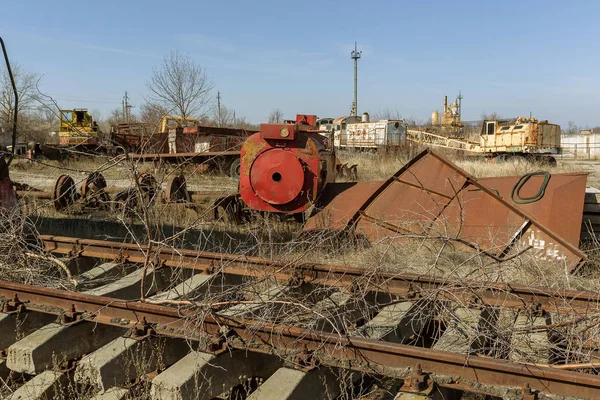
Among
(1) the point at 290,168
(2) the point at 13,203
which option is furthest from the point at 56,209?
(1) the point at 290,168

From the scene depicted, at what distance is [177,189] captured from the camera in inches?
375

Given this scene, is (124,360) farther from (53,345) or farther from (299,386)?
(299,386)

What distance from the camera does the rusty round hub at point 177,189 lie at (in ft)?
29.8

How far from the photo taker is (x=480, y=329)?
371 centimetres

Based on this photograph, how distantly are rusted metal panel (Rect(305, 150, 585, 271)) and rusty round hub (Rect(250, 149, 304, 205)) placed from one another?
1.94 ft

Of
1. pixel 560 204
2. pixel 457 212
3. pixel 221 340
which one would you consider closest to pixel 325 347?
pixel 221 340

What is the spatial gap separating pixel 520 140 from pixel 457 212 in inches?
994

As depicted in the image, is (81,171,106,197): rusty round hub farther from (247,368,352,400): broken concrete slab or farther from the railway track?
(247,368,352,400): broken concrete slab

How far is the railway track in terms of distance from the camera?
9.50 feet

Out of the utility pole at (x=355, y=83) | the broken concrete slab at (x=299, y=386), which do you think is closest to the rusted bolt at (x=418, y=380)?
the broken concrete slab at (x=299, y=386)

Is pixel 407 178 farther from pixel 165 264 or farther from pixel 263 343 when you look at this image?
pixel 263 343

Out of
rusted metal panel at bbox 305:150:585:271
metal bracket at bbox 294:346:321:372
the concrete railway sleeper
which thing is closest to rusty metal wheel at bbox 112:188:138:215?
the concrete railway sleeper

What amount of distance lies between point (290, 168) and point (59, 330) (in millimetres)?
4292

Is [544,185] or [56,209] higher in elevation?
[544,185]
